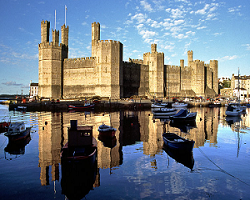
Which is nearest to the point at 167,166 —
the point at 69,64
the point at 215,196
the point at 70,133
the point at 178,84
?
the point at 215,196

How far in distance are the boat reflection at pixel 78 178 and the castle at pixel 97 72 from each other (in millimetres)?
38317

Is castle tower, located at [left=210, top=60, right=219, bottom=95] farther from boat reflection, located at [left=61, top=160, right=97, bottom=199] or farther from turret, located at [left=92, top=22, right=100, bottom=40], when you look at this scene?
boat reflection, located at [left=61, top=160, right=97, bottom=199]

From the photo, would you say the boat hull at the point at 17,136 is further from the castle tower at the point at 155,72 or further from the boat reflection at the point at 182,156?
the castle tower at the point at 155,72

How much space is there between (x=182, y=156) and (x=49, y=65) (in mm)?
45179

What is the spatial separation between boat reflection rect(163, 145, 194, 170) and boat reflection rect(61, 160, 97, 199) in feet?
15.5

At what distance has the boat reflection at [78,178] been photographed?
8531 mm

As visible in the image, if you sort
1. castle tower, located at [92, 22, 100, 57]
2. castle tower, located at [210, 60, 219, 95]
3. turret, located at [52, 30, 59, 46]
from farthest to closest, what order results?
castle tower, located at [210, 60, 219, 95]
turret, located at [52, 30, 59, 46]
castle tower, located at [92, 22, 100, 57]

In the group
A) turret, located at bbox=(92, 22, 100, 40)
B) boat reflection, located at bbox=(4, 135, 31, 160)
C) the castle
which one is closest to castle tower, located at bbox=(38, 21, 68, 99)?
the castle

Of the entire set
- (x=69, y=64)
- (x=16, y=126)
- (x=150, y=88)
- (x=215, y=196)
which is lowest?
(x=215, y=196)

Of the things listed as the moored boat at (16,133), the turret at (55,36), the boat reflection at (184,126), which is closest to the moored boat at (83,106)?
the turret at (55,36)

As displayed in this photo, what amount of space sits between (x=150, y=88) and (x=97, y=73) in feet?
57.3

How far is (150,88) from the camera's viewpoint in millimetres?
60188

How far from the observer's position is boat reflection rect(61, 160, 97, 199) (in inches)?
336

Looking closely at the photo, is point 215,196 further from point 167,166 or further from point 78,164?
point 78,164
